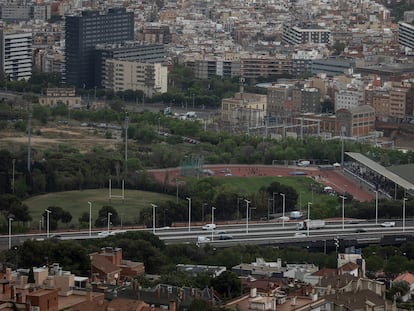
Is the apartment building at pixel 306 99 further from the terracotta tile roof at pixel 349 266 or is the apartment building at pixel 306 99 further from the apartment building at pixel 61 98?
the terracotta tile roof at pixel 349 266

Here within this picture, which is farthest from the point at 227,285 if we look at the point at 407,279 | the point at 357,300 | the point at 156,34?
the point at 156,34

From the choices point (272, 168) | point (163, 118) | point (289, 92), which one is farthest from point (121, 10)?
point (272, 168)

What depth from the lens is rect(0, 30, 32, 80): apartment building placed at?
232 feet

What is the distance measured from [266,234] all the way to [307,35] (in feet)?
146

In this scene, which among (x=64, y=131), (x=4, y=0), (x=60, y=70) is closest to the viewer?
(x=64, y=131)

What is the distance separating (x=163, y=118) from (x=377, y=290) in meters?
30.7

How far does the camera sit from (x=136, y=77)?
220ft

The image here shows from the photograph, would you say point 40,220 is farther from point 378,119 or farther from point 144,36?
point 144,36

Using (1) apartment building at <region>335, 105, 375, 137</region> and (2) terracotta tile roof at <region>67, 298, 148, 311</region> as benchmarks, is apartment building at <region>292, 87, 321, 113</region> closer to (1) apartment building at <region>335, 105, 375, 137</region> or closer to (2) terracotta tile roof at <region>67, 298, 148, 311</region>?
(1) apartment building at <region>335, 105, 375, 137</region>

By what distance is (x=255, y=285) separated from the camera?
2702cm

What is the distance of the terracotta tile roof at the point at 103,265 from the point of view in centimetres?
2844

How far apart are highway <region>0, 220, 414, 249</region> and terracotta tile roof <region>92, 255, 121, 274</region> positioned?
592 centimetres

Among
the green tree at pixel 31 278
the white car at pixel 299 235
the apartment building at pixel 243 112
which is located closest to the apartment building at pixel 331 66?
the apartment building at pixel 243 112

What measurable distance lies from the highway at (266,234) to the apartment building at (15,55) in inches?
1256
